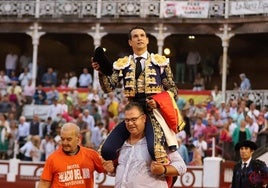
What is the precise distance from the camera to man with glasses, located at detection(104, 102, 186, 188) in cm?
692

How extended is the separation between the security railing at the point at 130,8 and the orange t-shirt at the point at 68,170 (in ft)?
→ 70.4

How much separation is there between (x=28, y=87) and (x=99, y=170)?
1884 cm

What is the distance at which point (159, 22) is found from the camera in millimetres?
30172

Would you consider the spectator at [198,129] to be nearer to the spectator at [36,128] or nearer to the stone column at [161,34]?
the spectator at [36,128]

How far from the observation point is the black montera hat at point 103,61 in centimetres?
732

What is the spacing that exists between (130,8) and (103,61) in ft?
77.0

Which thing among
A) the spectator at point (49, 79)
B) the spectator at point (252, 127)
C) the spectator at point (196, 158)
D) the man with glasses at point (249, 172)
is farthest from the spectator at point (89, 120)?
the man with glasses at point (249, 172)

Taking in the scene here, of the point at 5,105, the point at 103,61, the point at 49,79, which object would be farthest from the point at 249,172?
the point at 49,79

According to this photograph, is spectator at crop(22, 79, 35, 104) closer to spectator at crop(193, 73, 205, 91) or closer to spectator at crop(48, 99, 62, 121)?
spectator at crop(48, 99, 62, 121)

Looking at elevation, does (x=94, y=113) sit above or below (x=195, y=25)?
below

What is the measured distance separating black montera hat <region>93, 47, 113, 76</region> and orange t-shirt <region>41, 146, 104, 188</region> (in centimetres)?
82

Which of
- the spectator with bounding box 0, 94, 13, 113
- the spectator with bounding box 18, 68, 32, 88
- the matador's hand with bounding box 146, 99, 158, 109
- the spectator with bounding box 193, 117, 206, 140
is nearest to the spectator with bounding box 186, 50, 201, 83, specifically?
the spectator with bounding box 18, 68, 32, 88

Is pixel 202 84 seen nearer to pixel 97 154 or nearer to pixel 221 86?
pixel 221 86

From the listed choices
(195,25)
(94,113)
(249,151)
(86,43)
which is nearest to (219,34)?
(195,25)
